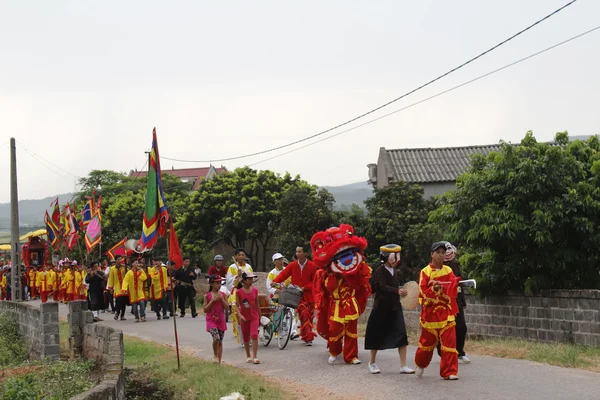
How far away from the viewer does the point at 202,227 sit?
4394cm

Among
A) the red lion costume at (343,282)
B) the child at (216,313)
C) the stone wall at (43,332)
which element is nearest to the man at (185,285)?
the stone wall at (43,332)

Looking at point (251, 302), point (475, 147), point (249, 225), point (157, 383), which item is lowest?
point (157, 383)

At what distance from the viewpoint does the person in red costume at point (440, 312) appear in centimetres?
1103

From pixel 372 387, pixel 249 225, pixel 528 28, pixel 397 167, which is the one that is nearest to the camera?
pixel 372 387

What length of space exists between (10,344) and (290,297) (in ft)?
32.9

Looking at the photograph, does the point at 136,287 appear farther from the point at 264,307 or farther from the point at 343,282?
the point at 343,282

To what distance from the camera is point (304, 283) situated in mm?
16266

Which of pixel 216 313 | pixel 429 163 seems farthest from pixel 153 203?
pixel 429 163

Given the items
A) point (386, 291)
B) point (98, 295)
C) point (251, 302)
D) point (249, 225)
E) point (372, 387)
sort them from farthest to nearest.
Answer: point (249, 225) < point (98, 295) < point (251, 302) < point (386, 291) < point (372, 387)

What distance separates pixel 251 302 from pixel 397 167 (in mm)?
25259

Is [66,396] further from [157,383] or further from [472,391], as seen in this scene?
[472,391]

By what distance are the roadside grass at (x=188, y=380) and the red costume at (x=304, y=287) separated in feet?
7.16

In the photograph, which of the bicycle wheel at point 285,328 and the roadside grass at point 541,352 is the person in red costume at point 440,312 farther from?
the bicycle wheel at point 285,328

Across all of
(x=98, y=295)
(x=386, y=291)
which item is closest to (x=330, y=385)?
(x=386, y=291)
